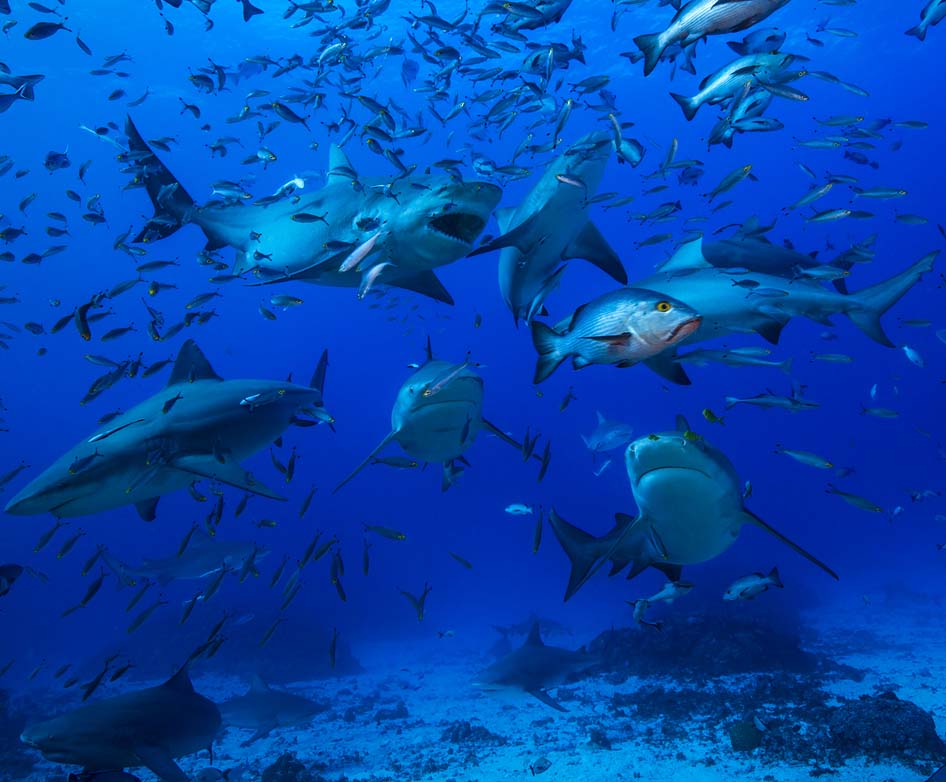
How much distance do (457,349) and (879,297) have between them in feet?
272

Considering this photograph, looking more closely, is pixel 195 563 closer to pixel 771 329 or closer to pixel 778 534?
pixel 778 534

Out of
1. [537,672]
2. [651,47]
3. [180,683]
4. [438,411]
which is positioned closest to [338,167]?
[438,411]

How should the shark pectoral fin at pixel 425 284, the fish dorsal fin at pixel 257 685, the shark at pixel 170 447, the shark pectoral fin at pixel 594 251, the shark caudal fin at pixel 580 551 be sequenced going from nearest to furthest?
the shark at pixel 170 447, the shark caudal fin at pixel 580 551, the shark pectoral fin at pixel 425 284, the shark pectoral fin at pixel 594 251, the fish dorsal fin at pixel 257 685

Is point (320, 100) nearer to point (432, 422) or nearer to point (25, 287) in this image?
point (432, 422)

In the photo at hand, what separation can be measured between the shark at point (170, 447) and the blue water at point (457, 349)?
305 inches

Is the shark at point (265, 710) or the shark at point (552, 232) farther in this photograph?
the shark at point (265, 710)

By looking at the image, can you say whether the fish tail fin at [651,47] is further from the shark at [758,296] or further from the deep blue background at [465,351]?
the deep blue background at [465,351]

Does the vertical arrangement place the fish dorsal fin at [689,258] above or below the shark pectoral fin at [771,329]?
above

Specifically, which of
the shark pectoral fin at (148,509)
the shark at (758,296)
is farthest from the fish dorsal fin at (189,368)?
the shark at (758,296)

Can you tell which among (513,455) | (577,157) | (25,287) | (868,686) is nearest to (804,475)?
(513,455)

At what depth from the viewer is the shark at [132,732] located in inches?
197

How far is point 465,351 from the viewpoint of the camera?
5203cm

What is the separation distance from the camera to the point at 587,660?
9.04 meters

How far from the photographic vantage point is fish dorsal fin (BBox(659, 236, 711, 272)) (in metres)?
4.93
